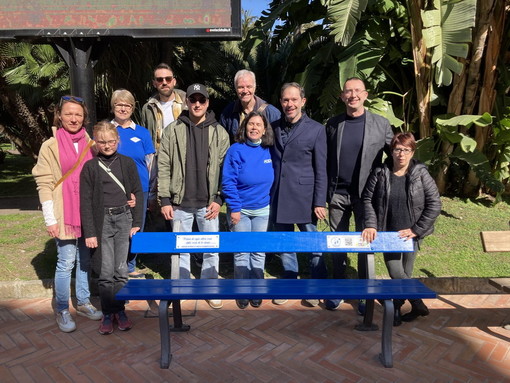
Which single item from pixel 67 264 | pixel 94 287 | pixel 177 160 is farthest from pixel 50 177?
pixel 94 287

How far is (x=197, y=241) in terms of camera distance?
3875 mm

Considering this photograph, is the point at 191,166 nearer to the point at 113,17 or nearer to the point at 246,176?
the point at 246,176

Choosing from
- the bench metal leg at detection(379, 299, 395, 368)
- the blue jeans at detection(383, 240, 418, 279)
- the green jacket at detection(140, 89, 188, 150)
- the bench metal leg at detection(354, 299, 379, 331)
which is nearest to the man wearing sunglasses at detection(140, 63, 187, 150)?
the green jacket at detection(140, 89, 188, 150)

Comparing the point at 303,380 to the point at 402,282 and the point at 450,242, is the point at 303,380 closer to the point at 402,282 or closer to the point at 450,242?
the point at 402,282

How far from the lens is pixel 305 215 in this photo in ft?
13.9

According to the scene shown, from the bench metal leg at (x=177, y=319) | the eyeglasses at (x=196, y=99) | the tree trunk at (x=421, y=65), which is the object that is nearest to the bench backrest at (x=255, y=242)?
the bench metal leg at (x=177, y=319)

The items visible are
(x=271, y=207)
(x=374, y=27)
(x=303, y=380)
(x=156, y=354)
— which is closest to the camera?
(x=303, y=380)

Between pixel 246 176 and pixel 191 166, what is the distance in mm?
536

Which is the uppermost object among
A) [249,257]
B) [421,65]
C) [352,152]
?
[421,65]

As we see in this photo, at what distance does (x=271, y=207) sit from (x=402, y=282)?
4.54ft

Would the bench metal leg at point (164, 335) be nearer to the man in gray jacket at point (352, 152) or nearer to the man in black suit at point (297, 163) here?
the man in black suit at point (297, 163)

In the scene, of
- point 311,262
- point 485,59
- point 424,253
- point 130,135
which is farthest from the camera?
point 485,59

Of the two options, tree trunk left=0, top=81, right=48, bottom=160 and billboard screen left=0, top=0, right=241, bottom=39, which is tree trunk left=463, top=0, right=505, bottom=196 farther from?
tree trunk left=0, top=81, right=48, bottom=160

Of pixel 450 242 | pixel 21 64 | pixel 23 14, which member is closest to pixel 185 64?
pixel 21 64
